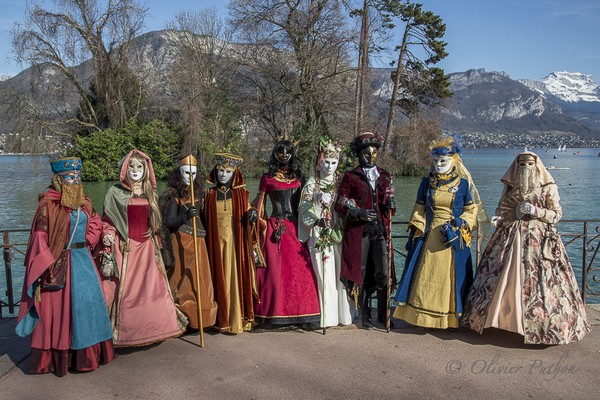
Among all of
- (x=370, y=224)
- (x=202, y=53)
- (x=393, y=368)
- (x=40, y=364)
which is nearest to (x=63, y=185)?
(x=40, y=364)

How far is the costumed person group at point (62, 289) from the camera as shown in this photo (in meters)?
3.71

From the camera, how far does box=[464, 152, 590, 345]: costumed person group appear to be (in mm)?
4180

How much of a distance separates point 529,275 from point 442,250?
2.34ft

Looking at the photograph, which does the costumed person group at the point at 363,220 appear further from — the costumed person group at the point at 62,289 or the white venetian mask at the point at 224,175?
the costumed person group at the point at 62,289

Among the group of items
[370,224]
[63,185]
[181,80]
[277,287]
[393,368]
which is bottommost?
[393,368]

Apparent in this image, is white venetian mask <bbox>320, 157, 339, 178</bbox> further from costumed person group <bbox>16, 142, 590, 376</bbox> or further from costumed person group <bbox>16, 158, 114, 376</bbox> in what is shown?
costumed person group <bbox>16, 158, 114, 376</bbox>

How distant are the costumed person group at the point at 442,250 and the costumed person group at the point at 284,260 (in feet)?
2.73

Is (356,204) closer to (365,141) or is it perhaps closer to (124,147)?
(365,141)

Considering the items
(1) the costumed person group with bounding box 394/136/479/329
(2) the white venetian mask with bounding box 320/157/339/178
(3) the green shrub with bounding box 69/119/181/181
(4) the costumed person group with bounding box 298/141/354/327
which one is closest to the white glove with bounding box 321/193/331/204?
(4) the costumed person group with bounding box 298/141/354/327

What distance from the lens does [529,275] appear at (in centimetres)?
427

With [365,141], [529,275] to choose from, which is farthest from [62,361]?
[529,275]

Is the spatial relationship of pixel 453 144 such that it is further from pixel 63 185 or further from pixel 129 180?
pixel 63 185

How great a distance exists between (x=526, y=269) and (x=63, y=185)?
12.1 feet

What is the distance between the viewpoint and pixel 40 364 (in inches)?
148
